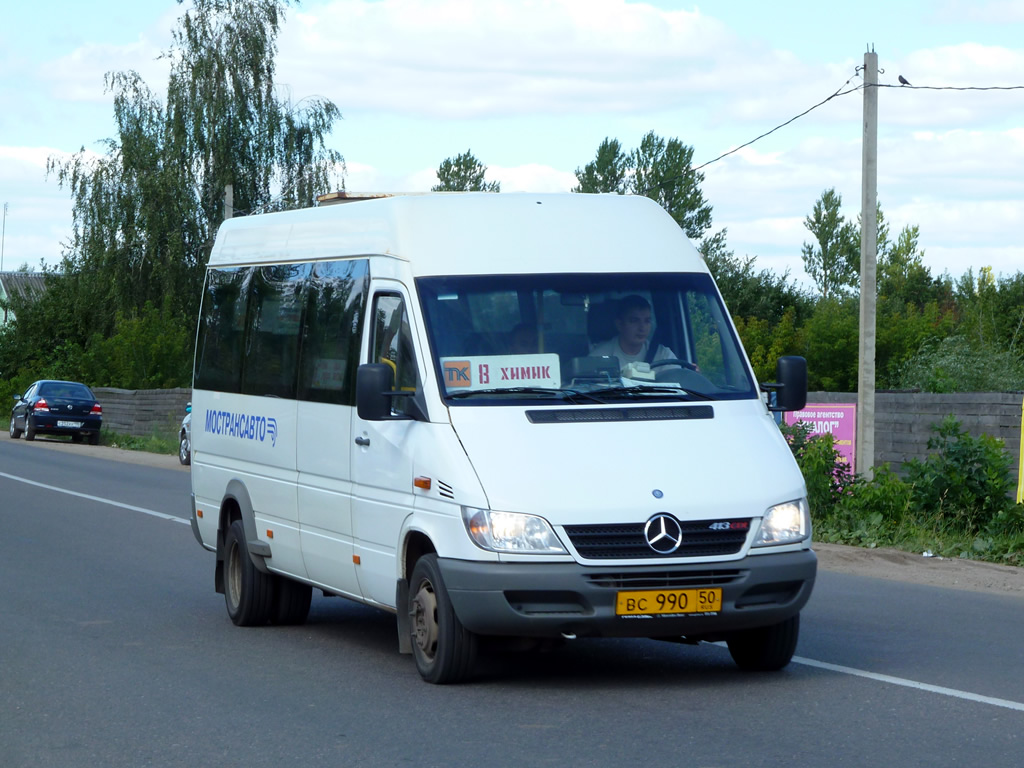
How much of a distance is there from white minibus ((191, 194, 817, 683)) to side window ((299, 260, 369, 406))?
0.02m

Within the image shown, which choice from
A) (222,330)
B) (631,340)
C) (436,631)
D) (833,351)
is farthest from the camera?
(833,351)

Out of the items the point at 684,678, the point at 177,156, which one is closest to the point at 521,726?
the point at 684,678

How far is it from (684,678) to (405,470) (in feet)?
5.63

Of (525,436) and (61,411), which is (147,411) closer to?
(61,411)

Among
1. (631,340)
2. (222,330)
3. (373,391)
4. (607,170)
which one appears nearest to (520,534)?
(373,391)

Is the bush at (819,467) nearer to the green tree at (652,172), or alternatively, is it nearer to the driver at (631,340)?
the driver at (631,340)

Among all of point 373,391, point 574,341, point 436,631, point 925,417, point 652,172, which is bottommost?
point 436,631

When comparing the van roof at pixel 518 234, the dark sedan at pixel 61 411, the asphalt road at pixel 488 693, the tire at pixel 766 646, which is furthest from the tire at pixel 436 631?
the dark sedan at pixel 61 411

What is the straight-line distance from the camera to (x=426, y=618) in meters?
7.58

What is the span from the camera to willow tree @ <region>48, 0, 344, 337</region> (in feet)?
155

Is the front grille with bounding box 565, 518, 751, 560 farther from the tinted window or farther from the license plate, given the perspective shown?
the tinted window

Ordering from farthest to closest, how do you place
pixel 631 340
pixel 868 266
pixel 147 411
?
pixel 147 411
pixel 868 266
pixel 631 340

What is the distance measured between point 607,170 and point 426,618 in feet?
277

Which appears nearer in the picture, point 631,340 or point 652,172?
point 631,340
